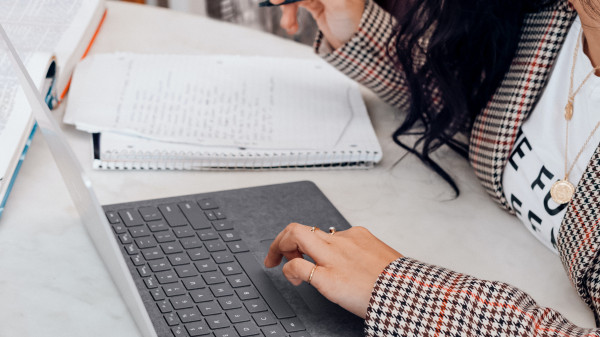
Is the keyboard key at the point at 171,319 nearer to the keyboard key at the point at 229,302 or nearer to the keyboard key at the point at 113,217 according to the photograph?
the keyboard key at the point at 229,302

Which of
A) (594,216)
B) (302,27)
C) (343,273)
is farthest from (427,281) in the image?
(302,27)

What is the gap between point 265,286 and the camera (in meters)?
0.66

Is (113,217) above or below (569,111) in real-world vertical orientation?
below

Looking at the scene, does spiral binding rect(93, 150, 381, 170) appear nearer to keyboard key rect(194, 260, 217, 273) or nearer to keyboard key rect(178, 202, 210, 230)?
keyboard key rect(178, 202, 210, 230)

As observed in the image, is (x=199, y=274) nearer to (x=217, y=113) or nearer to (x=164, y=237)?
(x=164, y=237)

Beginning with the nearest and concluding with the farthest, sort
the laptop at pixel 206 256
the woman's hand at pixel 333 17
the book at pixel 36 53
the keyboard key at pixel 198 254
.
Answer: the laptop at pixel 206 256 → the keyboard key at pixel 198 254 → the book at pixel 36 53 → the woman's hand at pixel 333 17

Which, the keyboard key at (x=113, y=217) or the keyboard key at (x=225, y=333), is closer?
the keyboard key at (x=225, y=333)

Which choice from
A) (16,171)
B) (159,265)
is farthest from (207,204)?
(16,171)

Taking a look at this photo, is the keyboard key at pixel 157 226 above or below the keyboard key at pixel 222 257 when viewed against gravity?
below

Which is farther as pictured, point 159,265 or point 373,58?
point 373,58

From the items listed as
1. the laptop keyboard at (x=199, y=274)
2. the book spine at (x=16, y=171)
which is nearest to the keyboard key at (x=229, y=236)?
the laptop keyboard at (x=199, y=274)

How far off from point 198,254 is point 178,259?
0.02 metres

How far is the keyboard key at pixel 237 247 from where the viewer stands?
704 millimetres

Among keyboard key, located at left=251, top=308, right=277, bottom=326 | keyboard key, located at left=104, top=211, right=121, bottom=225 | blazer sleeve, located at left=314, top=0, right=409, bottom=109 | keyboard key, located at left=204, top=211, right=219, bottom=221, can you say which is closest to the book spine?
keyboard key, located at left=104, top=211, right=121, bottom=225
